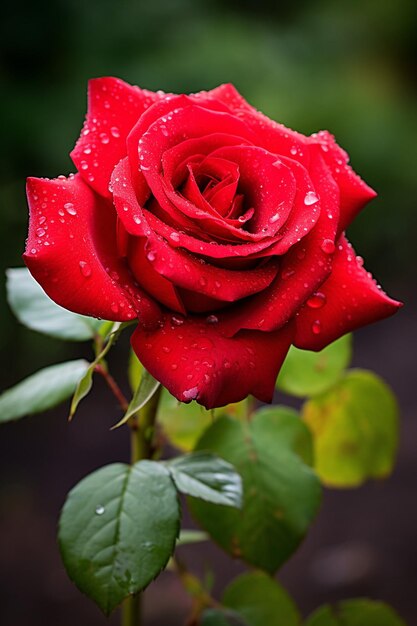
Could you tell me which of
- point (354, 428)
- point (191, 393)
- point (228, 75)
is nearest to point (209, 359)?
point (191, 393)

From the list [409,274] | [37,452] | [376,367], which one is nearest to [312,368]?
[37,452]

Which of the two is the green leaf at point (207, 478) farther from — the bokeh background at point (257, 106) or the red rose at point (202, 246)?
the bokeh background at point (257, 106)

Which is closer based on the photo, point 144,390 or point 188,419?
point 144,390

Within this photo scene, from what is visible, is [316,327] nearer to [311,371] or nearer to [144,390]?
[144,390]

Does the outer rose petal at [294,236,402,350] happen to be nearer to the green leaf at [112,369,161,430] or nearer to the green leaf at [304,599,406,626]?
the green leaf at [112,369,161,430]

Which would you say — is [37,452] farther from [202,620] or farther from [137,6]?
[137,6]

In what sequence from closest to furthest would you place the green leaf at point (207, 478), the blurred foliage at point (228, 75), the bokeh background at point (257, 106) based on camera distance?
the green leaf at point (207, 478) → the bokeh background at point (257, 106) → the blurred foliage at point (228, 75)

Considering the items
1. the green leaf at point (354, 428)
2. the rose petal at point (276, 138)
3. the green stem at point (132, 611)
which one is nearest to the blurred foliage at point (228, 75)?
the green leaf at point (354, 428)
